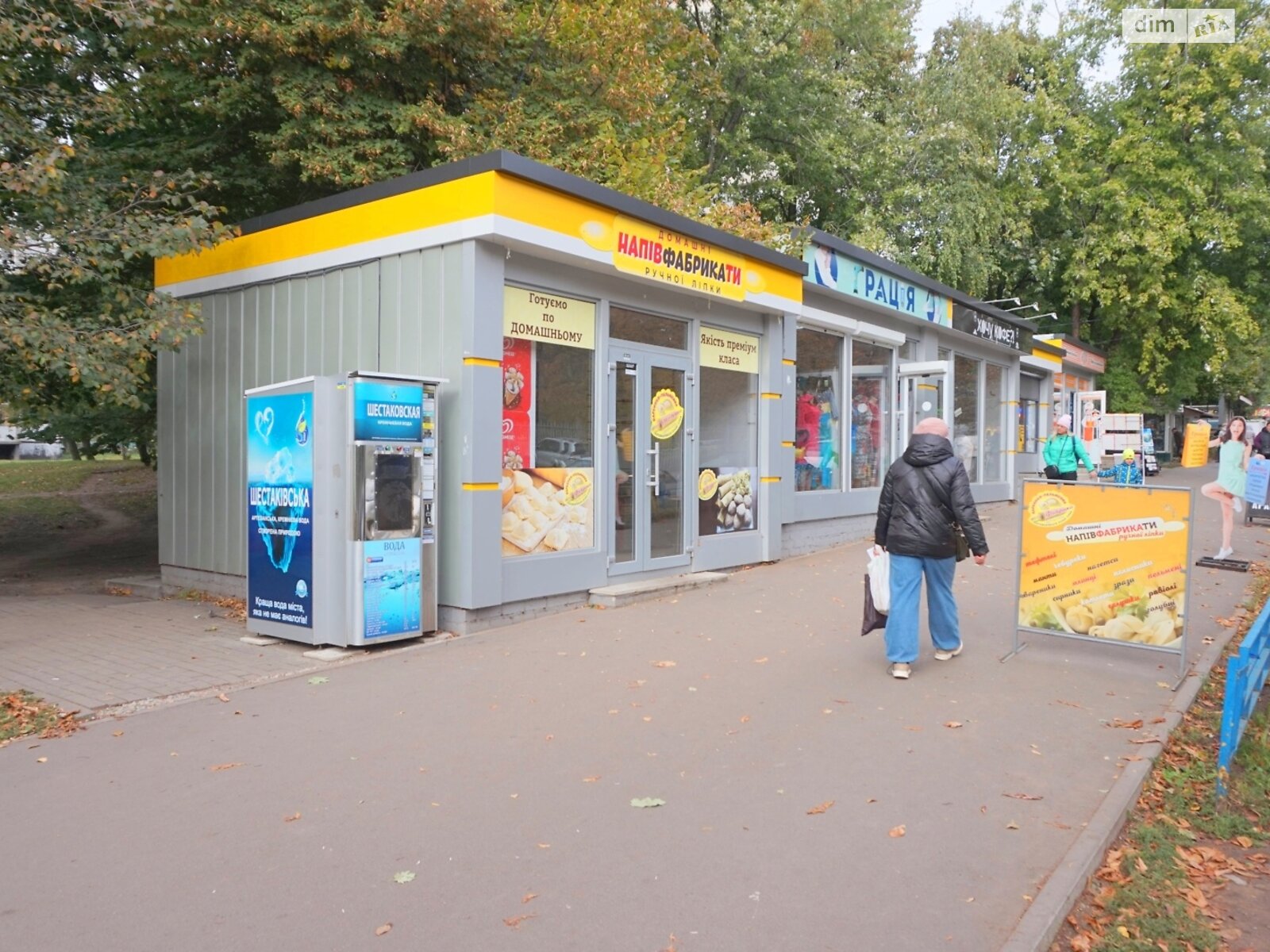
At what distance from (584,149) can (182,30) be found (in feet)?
17.3

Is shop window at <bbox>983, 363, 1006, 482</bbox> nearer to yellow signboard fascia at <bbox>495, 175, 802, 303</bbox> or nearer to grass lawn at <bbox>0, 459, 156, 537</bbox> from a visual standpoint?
yellow signboard fascia at <bbox>495, 175, 802, 303</bbox>

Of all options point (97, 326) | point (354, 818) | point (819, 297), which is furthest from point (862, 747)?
point (819, 297)

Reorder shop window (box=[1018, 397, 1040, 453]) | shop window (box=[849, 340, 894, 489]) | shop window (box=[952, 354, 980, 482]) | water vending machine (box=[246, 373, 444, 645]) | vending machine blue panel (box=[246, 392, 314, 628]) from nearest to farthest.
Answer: water vending machine (box=[246, 373, 444, 645]) < vending machine blue panel (box=[246, 392, 314, 628]) < shop window (box=[849, 340, 894, 489]) < shop window (box=[952, 354, 980, 482]) < shop window (box=[1018, 397, 1040, 453])

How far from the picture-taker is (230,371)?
9.81m

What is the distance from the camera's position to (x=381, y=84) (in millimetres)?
13469

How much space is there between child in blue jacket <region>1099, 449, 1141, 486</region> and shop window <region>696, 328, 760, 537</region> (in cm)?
1221

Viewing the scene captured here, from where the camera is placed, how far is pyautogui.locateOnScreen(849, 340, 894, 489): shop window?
1386 cm

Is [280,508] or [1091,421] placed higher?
[1091,421]

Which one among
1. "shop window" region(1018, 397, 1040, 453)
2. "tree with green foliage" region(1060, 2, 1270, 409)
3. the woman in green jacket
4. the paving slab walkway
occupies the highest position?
"tree with green foliage" region(1060, 2, 1270, 409)

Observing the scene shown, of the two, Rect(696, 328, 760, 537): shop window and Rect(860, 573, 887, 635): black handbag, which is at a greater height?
Rect(696, 328, 760, 537): shop window

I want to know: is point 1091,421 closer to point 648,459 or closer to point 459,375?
point 648,459

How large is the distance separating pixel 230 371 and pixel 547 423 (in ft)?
11.7

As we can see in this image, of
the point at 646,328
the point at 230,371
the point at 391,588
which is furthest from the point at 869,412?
the point at 391,588

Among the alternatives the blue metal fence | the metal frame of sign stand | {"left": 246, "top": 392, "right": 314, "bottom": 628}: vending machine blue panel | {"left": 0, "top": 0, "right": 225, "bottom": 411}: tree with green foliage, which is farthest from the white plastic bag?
{"left": 0, "top": 0, "right": 225, "bottom": 411}: tree with green foliage
